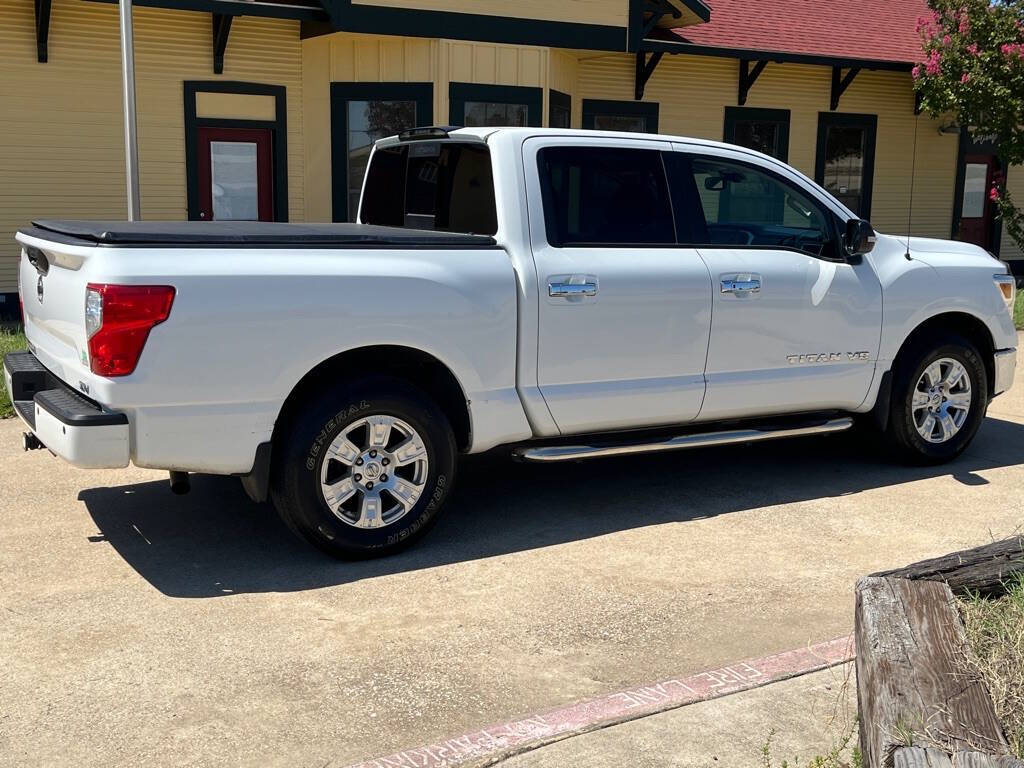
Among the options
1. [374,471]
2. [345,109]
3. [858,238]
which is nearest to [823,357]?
[858,238]

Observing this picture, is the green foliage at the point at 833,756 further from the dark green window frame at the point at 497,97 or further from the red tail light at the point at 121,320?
the dark green window frame at the point at 497,97

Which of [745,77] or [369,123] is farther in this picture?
[745,77]

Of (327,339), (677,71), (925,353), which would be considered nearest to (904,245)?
→ (925,353)

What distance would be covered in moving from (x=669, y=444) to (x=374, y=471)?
5.41 ft

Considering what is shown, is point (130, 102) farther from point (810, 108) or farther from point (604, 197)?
point (810, 108)

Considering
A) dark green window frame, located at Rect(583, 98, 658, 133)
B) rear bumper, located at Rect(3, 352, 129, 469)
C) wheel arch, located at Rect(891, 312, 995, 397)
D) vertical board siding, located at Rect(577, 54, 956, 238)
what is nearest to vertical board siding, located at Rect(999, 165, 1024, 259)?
vertical board siding, located at Rect(577, 54, 956, 238)

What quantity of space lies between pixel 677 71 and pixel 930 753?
15639 mm

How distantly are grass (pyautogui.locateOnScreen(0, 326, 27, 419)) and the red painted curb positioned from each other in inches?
178

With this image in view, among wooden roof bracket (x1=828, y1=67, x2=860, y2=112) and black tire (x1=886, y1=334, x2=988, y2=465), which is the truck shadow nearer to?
black tire (x1=886, y1=334, x2=988, y2=465)

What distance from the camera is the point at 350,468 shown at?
5.27 metres

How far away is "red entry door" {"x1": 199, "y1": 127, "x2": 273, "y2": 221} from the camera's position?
13977mm

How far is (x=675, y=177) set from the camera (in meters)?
6.24

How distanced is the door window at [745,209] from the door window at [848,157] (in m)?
12.8

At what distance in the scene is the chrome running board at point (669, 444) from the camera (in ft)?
→ 18.9
